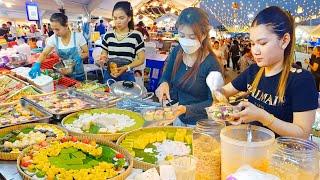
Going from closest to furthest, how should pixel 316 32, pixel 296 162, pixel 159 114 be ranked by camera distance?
1. pixel 296 162
2. pixel 159 114
3. pixel 316 32

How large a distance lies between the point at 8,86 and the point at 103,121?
1.90m

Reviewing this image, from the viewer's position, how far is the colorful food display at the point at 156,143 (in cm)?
198

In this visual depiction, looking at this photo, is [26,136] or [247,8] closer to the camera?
[26,136]

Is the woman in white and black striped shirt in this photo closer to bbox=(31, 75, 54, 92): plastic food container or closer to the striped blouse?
the striped blouse

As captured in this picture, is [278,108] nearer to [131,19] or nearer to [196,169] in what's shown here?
[196,169]

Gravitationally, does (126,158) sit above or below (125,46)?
below

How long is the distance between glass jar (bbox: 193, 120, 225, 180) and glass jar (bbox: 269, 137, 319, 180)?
0.23m

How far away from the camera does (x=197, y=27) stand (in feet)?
8.02

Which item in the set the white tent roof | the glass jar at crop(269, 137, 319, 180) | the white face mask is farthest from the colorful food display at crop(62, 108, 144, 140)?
the white tent roof

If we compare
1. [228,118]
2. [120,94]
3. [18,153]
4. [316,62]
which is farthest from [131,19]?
[316,62]

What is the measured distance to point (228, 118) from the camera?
4.80ft

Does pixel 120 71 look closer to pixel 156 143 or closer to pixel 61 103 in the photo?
pixel 61 103

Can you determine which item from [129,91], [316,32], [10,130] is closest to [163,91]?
[129,91]

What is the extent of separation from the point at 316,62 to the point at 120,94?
6.34m
